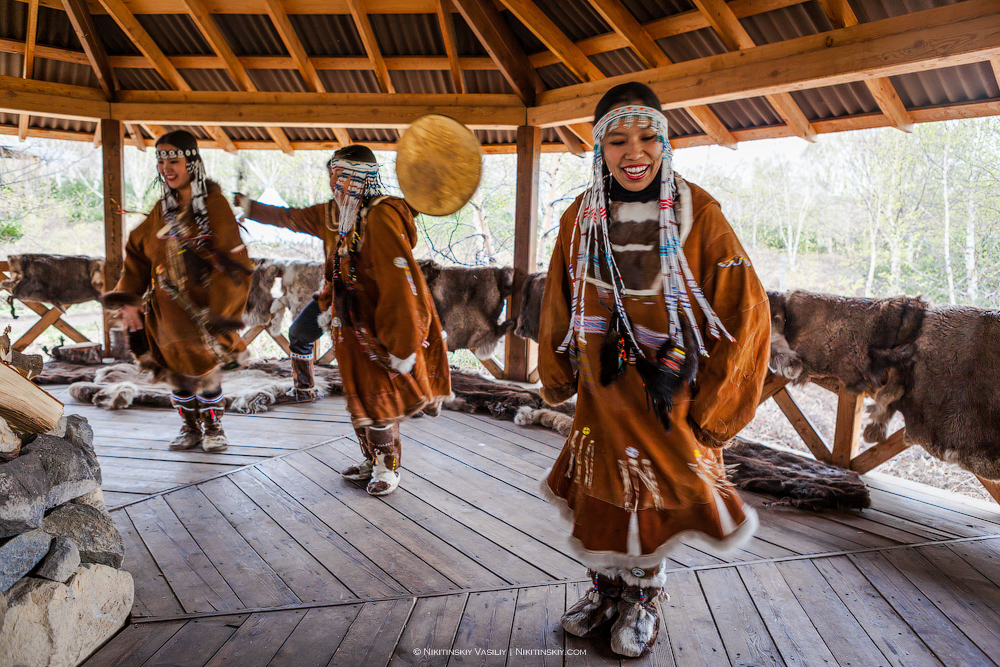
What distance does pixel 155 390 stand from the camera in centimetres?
447

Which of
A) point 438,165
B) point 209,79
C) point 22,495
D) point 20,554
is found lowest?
point 20,554

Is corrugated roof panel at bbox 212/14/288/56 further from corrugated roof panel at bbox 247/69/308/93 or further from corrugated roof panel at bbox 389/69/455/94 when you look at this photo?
corrugated roof panel at bbox 389/69/455/94

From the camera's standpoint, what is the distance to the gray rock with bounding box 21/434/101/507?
71.1 inches

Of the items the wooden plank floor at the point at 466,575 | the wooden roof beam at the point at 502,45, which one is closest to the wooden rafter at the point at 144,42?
the wooden roof beam at the point at 502,45

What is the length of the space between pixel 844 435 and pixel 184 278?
142 inches

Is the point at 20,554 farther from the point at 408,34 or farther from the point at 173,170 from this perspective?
the point at 408,34

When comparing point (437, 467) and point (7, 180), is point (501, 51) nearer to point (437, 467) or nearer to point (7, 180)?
point (437, 467)

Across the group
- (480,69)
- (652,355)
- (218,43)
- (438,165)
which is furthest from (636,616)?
(218,43)

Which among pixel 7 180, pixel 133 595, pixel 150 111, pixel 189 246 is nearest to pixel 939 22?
pixel 189 246

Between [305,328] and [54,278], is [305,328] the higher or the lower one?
the lower one

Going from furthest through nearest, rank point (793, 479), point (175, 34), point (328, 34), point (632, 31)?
1. point (175, 34)
2. point (328, 34)
3. point (632, 31)
4. point (793, 479)

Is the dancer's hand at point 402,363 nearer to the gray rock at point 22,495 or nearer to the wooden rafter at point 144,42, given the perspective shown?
the gray rock at point 22,495

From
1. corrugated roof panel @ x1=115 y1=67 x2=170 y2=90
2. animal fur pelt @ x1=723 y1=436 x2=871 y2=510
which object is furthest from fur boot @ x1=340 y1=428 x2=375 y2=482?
corrugated roof panel @ x1=115 y1=67 x2=170 y2=90

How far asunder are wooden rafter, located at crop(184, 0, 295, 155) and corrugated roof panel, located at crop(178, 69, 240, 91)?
1.02 ft
